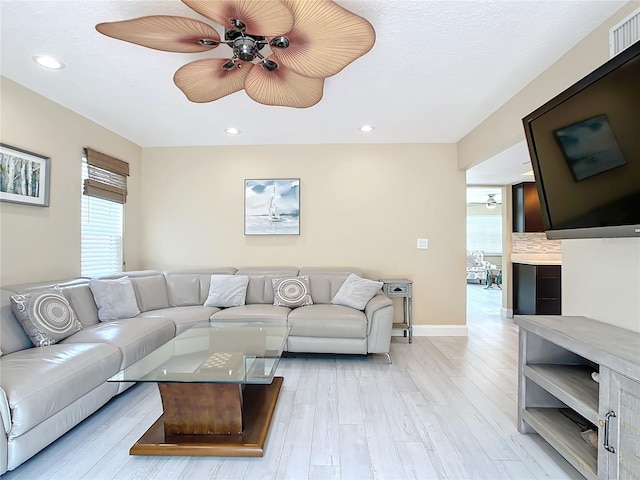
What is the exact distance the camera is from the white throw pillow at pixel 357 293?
3.31 m

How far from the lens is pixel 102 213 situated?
3545 mm

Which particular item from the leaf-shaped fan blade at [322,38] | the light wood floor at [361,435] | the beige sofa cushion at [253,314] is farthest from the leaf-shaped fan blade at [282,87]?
the light wood floor at [361,435]

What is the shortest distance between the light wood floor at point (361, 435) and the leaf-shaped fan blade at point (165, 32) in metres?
2.16

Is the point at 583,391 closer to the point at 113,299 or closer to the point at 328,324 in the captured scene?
the point at 328,324

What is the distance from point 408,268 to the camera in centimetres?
405

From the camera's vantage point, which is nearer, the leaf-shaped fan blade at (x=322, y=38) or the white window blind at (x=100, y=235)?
the leaf-shaped fan blade at (x=322, y=38)

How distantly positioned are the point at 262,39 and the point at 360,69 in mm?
881

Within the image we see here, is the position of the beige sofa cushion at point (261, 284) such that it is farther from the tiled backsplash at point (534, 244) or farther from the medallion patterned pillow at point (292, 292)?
the tiled backsplash at point (534, 244)

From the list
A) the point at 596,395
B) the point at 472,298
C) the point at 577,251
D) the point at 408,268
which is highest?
the point at 577,251

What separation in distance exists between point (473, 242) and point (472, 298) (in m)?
3.81

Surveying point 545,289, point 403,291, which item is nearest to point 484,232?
point 545,289

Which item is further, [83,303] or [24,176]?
[83,303]

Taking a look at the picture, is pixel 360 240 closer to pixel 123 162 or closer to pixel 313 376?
pixel 313 376

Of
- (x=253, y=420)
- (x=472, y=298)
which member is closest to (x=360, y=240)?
(x=253, y=420)
